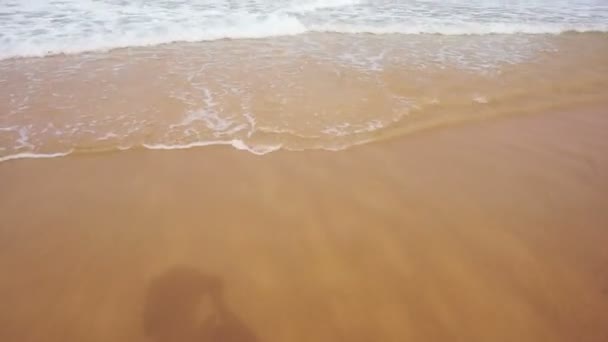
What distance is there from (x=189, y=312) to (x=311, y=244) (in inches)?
34.9

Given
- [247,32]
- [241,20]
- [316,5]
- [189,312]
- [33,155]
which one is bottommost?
[189,312]

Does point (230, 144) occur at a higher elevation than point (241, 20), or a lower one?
lower

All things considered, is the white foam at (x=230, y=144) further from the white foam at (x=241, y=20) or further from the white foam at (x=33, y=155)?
the white foam at (x=241, y=20)

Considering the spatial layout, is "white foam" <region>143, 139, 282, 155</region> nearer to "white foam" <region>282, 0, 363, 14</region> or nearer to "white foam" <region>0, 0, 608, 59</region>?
"white foam" <region>0, 0, 608, 59</region>

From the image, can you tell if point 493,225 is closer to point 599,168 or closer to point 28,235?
point 599,168

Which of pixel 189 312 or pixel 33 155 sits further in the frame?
pixel 33 155

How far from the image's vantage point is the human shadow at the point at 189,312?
6.21 ft

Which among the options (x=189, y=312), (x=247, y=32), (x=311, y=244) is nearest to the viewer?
(x=189, y=312)

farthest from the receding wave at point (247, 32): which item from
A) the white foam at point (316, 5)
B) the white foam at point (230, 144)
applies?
the white foam at point (230, 144)

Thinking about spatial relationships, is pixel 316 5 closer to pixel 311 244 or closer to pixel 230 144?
pixel 230 144

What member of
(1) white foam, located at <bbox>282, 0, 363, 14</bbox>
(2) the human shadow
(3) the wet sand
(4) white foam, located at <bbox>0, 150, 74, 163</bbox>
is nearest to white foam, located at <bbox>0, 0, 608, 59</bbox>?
(1) white foam, located at <bbox>282, 0, 363, 14</bbox>

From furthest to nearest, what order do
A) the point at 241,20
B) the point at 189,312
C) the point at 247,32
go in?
the point at 241,20 → the point at 247,32 → the point at 189,312

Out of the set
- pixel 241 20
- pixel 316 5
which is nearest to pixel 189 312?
pixel 241 20

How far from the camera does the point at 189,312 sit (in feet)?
6.51
